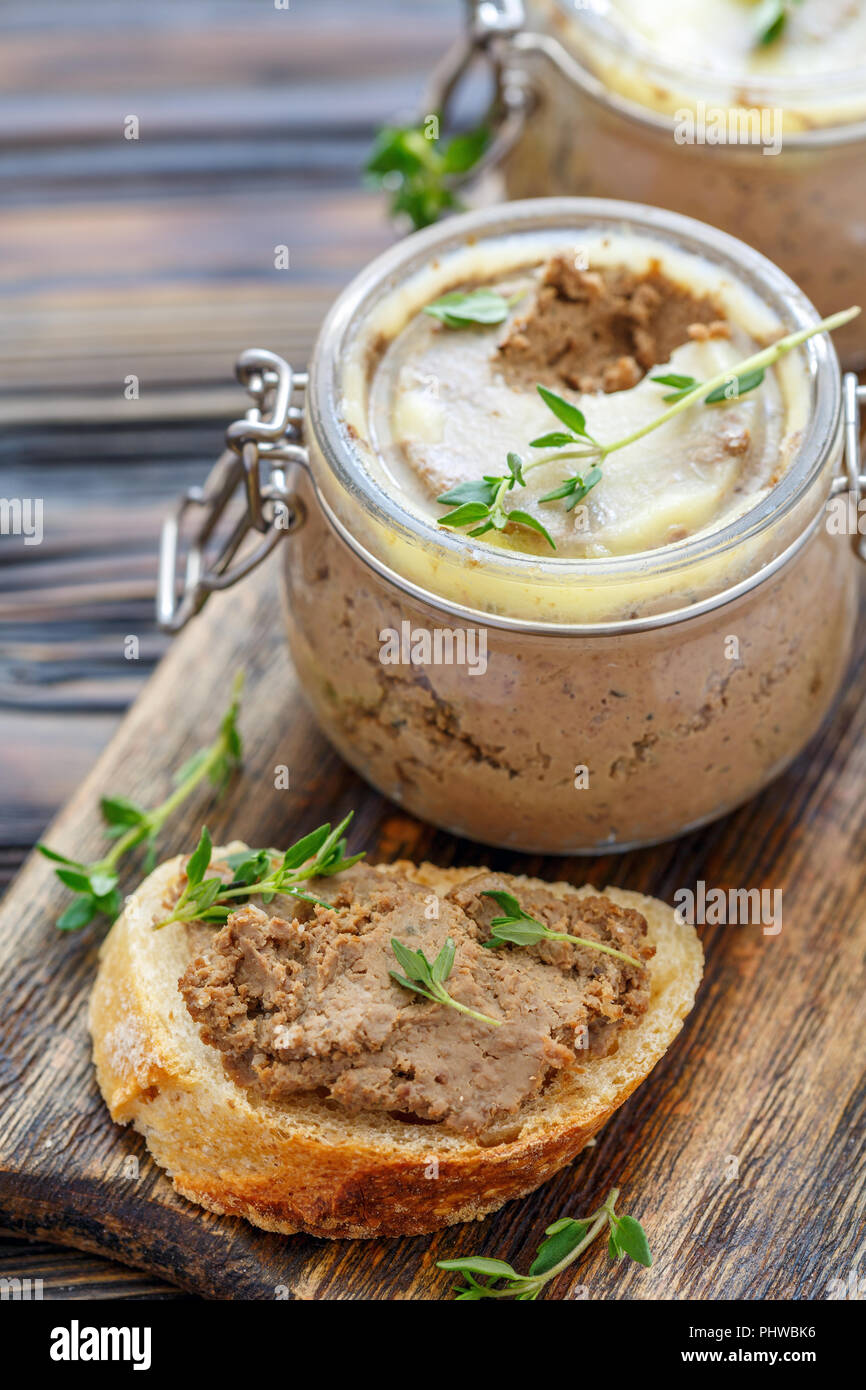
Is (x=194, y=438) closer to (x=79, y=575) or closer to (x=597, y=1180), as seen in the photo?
(x=79, y=575)

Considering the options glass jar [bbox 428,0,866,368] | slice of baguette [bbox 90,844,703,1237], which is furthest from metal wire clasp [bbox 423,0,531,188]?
slice of baguette [bbox 90,844,703,1237]

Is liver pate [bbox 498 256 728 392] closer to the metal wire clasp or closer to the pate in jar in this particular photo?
the pate in jar

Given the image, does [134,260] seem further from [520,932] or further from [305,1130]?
[305,1130]

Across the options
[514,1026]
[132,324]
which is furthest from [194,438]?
[514,1026]

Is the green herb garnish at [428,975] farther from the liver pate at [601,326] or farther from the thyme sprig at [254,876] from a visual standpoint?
the liver pate at [601,326]

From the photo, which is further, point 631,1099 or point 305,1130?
point 631,1099

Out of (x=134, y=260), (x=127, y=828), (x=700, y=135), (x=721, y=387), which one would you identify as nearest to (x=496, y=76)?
(x=700, y=135)

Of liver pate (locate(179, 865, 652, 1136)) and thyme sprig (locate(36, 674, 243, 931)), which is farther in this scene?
thyme sprig (locate(36, 674, 243, 931))
